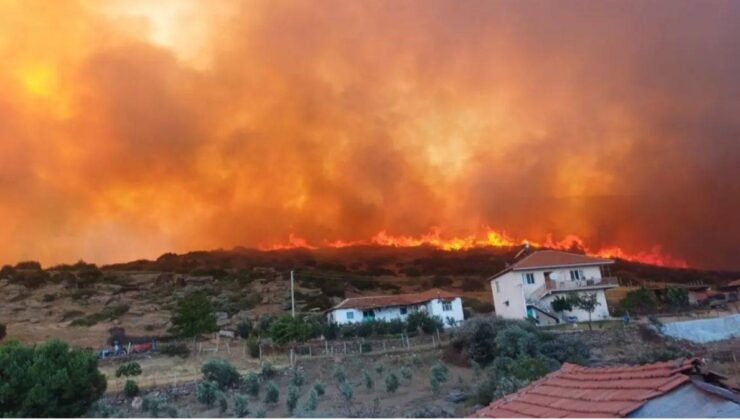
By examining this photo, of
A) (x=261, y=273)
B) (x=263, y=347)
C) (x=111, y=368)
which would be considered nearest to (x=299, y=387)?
(x=263, y=347)

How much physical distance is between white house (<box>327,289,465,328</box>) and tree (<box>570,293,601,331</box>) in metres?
10.8

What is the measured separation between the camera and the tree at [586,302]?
43719 millimetres

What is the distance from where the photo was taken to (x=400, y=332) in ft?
146

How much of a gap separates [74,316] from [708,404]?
64.3 meters

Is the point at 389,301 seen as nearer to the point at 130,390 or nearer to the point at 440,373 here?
the point at 440,373

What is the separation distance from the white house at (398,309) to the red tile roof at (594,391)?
43.9 metres

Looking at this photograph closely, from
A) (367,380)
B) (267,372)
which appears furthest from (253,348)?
(367,380)

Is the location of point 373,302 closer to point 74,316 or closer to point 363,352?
point 363,352

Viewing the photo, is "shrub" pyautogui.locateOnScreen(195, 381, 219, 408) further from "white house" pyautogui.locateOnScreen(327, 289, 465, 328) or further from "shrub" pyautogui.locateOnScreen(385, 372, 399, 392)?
"white house" pyautogui.locateOnScreen(327, 289, 465, 328)

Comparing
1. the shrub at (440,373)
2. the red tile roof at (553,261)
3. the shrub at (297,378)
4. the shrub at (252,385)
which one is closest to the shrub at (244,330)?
the shrub at (297,378)

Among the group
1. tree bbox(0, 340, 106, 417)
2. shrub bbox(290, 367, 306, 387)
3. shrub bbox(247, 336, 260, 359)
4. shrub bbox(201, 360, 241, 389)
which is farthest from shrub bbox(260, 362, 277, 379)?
tree bbox(0, 340, 106, 417)

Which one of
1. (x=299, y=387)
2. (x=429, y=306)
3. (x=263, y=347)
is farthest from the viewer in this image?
(x=429, y=306)

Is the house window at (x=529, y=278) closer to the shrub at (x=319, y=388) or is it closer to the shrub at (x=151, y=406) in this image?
the shrub at (x=319, y=388)

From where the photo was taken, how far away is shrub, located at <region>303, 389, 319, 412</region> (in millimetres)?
25391
